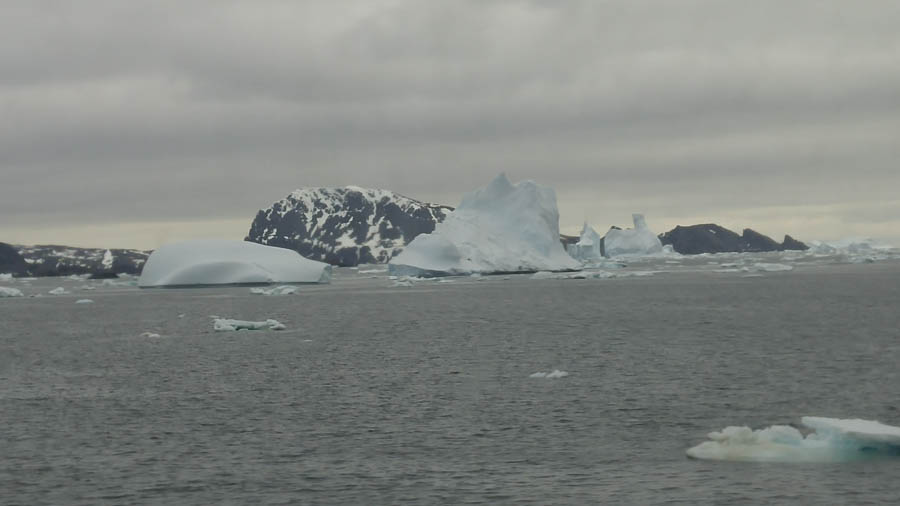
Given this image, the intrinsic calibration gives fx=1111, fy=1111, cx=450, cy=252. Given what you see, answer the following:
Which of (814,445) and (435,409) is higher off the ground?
(814,445)

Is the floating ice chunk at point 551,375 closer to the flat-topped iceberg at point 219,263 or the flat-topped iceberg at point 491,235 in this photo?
the flat-topped iceberg at point 219,263

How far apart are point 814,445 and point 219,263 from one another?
77350 mm

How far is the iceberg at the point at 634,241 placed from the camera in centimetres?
16588

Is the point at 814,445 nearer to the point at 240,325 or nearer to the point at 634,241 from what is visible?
the point at 240,325

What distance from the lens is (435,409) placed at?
72.6ft

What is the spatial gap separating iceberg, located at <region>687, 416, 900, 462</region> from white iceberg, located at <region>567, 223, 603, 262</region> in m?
134

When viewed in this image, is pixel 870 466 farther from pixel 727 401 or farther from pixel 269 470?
pixel 269 470

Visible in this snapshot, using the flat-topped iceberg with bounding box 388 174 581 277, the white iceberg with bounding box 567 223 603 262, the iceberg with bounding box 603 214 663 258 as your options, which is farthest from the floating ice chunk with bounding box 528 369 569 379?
the iceberg with bounding box 603 214 663 258

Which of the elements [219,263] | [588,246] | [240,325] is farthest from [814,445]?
[588,246]

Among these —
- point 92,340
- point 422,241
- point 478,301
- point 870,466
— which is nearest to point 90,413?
point 870,466

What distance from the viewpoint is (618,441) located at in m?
18.0

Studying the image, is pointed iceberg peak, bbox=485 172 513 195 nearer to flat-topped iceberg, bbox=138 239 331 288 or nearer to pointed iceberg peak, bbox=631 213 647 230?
flat-topped iceberg, bbox=138 239 331 288

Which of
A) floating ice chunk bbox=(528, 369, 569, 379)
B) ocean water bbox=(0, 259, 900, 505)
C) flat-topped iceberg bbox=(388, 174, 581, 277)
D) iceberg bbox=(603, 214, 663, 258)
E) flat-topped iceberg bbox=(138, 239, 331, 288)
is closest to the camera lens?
ocean water bbox=(0, 259, 900, 505)

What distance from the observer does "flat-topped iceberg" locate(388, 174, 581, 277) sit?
320 feet
